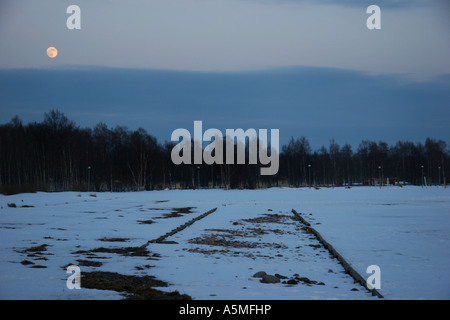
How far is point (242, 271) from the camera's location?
9281 mm

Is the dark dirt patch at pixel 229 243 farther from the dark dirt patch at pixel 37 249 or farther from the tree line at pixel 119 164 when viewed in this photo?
the tree line at pixel 119 164

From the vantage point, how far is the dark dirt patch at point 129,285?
7.08m

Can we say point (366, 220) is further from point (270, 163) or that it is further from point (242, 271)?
point (270, 163)

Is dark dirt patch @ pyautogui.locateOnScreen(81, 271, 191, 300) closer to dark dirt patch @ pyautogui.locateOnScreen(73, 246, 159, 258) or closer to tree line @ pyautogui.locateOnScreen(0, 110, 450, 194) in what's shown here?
dark dirt patch @ pyautogui.locateOnScreen(73, 246, 159, 258)

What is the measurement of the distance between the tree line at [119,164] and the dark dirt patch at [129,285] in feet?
128

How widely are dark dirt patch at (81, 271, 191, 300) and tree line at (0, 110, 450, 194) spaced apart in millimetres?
39152

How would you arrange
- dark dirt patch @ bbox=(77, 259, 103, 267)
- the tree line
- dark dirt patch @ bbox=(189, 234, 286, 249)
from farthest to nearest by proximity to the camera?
the tree line → dark dirt patch @ bbox=(189, 234, 286, 249) → dark dirt patch @ bbox=(77, 259, 103, 267)

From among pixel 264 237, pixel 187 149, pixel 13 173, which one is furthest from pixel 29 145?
pixel 264 237

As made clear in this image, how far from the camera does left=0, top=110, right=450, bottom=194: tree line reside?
7306cm

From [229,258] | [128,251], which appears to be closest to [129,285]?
[229,258]

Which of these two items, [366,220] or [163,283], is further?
[366,220]

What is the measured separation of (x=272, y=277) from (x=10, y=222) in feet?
42.6

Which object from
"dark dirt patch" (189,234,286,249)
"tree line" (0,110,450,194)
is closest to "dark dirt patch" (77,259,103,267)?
"dark dirt patch" (189,234,286,249)
